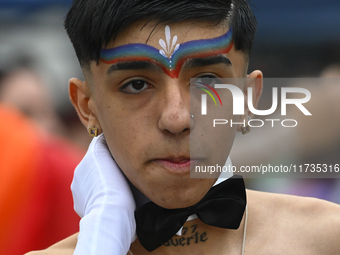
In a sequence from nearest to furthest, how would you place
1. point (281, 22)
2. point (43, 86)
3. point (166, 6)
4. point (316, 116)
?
1. point (166, 6)
2. point (316, 116)
3. point (281, 22)
4. point (43, 86)

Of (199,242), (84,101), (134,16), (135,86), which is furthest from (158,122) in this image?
(199,242)

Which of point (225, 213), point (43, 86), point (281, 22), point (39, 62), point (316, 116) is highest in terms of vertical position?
point (281, 22)

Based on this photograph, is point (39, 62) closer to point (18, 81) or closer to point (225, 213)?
point (18, 81)

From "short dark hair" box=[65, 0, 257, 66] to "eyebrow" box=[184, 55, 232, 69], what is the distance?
0.13 metres

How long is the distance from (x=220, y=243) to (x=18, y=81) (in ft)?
9.68

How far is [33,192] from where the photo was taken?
312 centimetres

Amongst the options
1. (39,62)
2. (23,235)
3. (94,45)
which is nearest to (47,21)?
(39,62)

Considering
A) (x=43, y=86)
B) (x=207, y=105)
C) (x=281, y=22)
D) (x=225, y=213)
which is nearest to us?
(x=207, y=105)

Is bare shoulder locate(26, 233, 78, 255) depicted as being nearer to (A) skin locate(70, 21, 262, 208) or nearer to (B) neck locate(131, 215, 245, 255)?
(B) neck locate(131, 215, 245, 255)

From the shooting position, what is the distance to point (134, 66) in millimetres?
1572

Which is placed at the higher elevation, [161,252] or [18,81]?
[18,81]

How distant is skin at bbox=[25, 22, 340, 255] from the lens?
1521 mm

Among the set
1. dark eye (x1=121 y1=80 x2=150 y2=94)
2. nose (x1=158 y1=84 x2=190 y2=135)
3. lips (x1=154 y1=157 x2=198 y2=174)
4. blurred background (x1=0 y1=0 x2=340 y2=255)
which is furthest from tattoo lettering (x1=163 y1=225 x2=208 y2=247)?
blurred background (x1=0 y1=0 x2=340 y2=255)

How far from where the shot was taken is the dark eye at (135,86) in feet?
5.22
